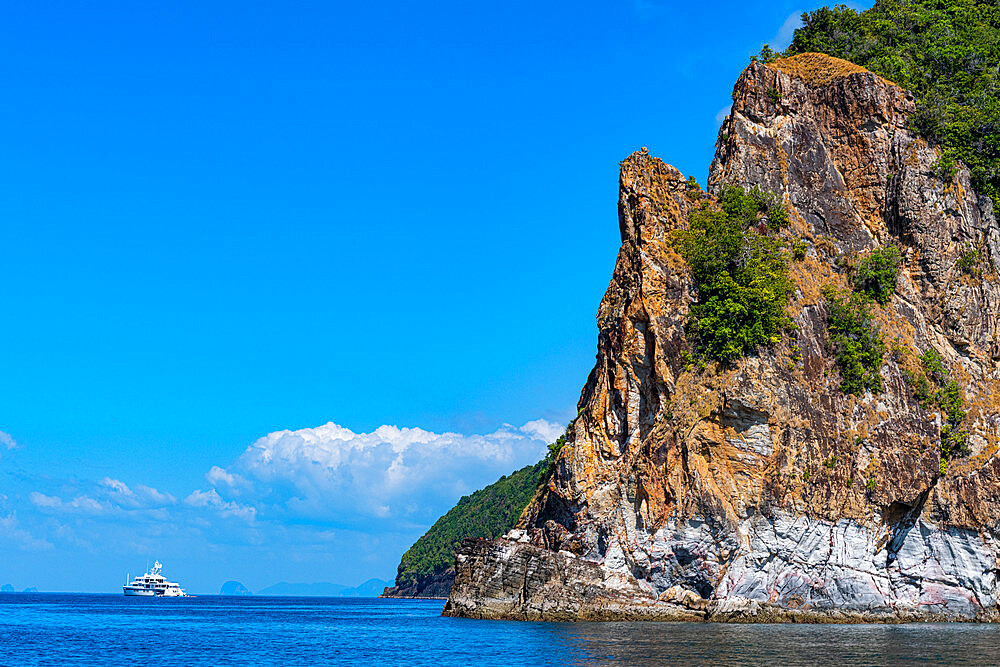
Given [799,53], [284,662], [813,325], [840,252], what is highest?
[799,53]

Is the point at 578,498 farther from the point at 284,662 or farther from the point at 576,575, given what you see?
the point at 284,662

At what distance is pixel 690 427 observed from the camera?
55.3 metres

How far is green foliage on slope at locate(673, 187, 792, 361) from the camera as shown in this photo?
186 feet

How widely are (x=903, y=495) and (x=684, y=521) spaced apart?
12783 millimetres

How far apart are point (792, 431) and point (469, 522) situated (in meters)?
115

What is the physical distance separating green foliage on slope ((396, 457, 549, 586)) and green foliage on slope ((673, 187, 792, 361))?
84173mm

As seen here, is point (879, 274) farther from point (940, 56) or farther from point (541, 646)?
A: point (541, 646)

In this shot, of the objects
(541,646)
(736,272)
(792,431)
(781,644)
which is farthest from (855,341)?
(541,646)

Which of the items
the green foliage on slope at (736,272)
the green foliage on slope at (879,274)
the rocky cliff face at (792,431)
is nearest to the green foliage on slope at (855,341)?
the rocky cliff face at (792,431)

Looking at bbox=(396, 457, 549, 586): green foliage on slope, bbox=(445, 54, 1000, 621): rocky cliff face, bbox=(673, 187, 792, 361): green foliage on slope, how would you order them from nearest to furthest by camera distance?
1. bbox=(445, 54, 1000, 621): rocky cliff face
2. bbox=(673, 187, 792, 361): green foliage on slope
3. bbox=(396, 457, 549, 586): green foliage on slope

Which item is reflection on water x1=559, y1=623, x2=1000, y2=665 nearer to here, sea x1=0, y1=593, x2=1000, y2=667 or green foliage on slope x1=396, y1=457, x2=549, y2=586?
sea x1=0, y1=593, x2=1000, y2=667

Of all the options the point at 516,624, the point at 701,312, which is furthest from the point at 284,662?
the point at 701,312

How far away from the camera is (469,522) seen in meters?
164

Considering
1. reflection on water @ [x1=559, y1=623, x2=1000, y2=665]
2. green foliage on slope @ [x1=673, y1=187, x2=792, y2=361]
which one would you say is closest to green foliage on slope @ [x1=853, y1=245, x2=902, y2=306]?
green foliage on slope @ [x1=673, y1=187, x2=792, y2=361]
